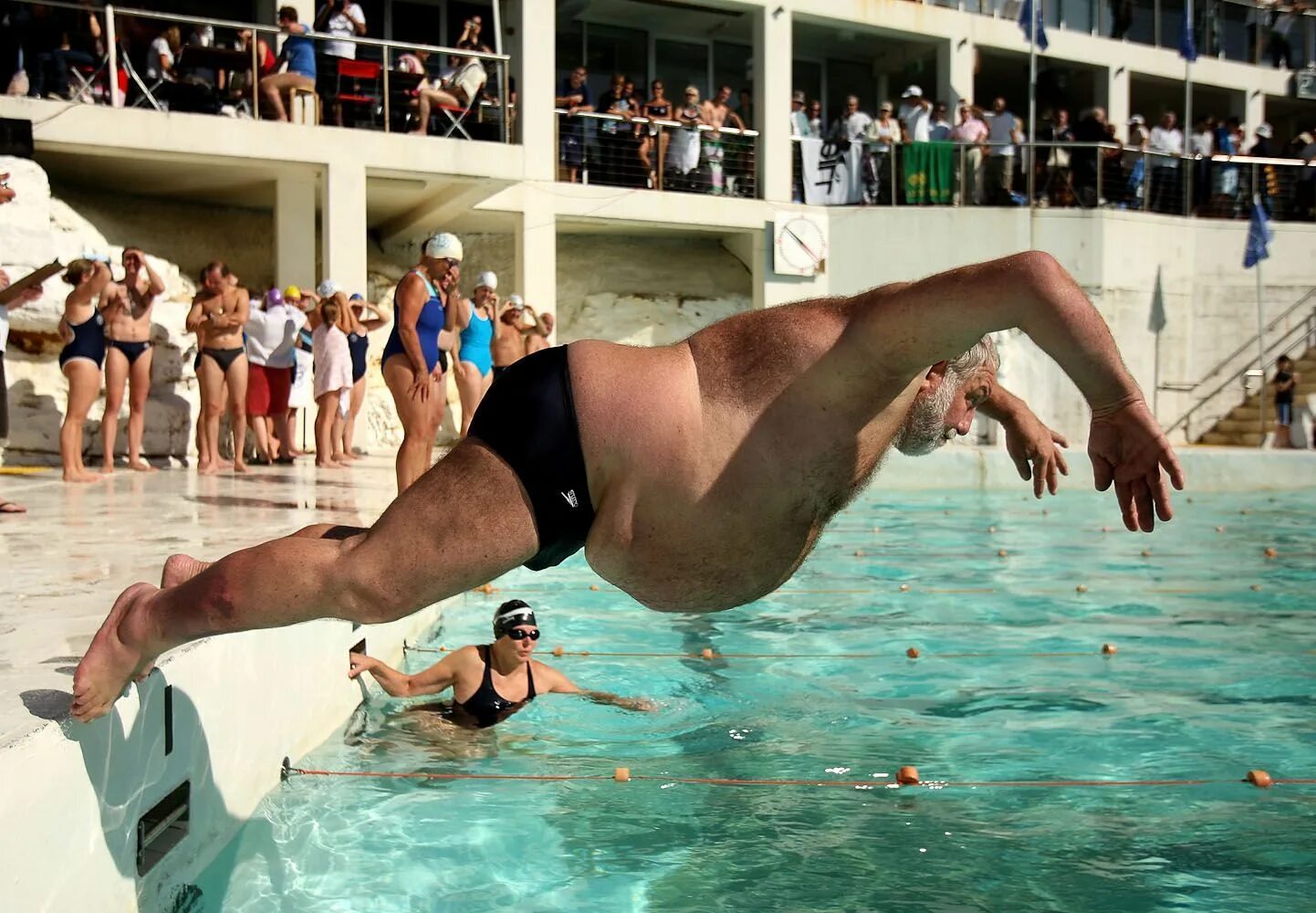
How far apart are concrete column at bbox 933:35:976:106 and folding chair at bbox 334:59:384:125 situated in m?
11.2

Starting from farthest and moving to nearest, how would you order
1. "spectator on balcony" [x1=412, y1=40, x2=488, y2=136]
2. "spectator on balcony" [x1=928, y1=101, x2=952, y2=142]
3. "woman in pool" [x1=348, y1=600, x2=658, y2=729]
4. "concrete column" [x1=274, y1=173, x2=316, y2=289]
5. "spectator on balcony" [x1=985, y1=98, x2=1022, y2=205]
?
"spectator on balcony" [x1=928, y1=101, x2=952, y2=142] < "spectator on balcony" [x1=985, y1=98, x2=1022, y2=205] < "concrete column" [x1=274, y1=173, x2=316, y2=289] < "spectator on balcony" [x1=412, y1=40, x2=488, y2=136] < "woman in pool" [x1=348, y1=600, x2=658, y2=729]

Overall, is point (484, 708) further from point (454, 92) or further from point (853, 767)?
point (454, 92)

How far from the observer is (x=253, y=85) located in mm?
15078

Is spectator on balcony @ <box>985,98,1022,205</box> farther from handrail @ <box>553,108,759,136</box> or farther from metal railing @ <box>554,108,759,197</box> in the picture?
handrail @ <box>553,108,759,136</box>

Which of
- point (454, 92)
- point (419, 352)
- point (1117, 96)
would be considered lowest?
point (419, 352)

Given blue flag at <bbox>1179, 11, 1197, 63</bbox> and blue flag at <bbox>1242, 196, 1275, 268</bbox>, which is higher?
blue flag at <bbox>1179, 11, 1197, 63</bbox>

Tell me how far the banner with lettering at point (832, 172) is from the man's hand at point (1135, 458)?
19164mm

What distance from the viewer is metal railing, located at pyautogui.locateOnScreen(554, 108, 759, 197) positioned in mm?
19531

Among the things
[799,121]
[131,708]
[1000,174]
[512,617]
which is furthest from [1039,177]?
A: [131,708]

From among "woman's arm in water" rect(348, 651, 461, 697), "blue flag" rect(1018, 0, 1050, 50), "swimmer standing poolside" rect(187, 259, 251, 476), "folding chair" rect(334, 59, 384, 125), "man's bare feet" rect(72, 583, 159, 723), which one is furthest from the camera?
"blue flag" rect(1018, 0, 1050, 50)

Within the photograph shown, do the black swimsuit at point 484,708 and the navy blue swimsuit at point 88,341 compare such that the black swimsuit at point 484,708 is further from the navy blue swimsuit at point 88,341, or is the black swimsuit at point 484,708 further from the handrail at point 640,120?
the handrail at point 640,120

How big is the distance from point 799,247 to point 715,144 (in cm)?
212

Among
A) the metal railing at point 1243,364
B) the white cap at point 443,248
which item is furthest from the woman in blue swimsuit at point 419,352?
the metal railing at point 1243,364

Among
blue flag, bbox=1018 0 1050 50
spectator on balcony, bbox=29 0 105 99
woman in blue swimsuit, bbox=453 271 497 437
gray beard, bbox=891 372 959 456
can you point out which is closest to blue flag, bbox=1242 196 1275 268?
blue flag, bbox=1018 0 1050 50
